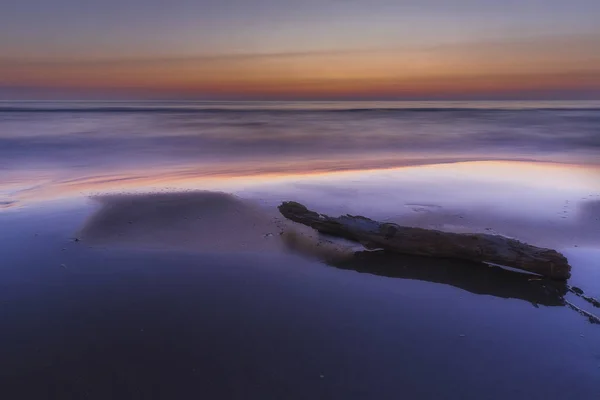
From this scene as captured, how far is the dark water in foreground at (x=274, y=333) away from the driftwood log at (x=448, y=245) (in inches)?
8.7

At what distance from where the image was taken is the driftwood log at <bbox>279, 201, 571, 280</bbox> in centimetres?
479

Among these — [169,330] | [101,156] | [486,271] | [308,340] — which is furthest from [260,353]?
[101,156]

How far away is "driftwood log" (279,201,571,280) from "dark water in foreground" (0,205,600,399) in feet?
0.72

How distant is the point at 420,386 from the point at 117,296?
3079 millimetres

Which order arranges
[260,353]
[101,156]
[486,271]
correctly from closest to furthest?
[260,353], [486,271], [101,156]

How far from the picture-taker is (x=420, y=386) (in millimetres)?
3215

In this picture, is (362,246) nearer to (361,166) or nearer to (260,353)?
(260,353)

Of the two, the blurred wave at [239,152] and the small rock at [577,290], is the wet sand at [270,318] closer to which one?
the small rock at [577,290]

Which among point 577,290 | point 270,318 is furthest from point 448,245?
point 270,318

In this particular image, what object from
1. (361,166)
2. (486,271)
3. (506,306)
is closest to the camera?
(506,306)

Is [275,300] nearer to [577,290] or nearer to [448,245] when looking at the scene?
[448,245]

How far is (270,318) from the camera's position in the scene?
415 centimetres

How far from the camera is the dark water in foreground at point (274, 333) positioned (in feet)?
10.5

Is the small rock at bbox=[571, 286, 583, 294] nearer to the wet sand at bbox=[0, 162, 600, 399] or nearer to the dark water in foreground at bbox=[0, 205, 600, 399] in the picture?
the wet sand at bbox=[0, 162, 600, 399]
